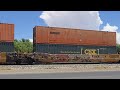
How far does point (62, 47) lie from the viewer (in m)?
41.5

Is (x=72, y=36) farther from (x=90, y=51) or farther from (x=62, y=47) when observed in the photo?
(x=90, y=51)

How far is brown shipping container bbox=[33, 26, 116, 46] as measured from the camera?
40344 mm

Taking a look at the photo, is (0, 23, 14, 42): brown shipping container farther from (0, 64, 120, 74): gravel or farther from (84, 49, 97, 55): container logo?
(84, 49, 97, 55): container logo

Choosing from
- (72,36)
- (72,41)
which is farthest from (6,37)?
(72,36)

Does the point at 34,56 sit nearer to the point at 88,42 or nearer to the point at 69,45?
the point at 69,45

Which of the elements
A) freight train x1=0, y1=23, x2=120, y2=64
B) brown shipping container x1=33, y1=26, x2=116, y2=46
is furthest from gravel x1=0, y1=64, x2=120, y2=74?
brown shipping container x1=33, y1=26, x2=116, y2=46

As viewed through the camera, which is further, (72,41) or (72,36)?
(72,36)

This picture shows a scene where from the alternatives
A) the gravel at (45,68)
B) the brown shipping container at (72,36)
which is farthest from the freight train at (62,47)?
the gravel at (45,68)

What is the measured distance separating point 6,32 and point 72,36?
10.6 metres

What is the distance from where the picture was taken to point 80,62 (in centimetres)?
4422

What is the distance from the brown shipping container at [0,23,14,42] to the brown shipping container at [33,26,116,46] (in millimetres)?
3816
